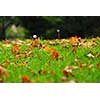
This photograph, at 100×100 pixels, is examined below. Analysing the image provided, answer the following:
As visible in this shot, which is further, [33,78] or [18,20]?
[18,20]

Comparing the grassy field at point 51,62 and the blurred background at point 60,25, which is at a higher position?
the blurred background at point 60,25

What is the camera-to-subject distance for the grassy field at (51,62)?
5023 mm

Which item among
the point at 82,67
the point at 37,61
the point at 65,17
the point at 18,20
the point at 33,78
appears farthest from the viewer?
the point at 18,20

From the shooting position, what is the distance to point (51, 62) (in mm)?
5879

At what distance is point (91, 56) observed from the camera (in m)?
6.16

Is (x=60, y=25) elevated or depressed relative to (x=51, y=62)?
Answer: elevated

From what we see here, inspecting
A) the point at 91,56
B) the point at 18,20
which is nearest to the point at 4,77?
the point at 91,56

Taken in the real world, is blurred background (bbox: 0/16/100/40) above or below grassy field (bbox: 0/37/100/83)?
above

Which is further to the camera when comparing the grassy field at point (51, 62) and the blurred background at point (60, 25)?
the blurred background at point (60, 25)

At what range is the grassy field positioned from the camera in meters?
5.02

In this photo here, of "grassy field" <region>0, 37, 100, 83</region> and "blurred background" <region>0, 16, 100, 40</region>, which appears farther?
"blurred background" <region>0, 16, 100, 40</region>
